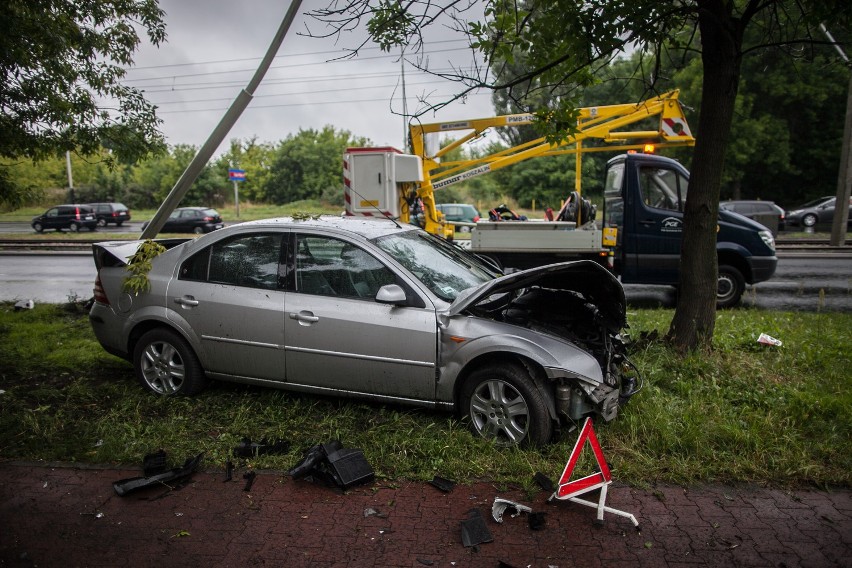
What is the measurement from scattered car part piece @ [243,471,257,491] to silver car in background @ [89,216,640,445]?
3.30 ft

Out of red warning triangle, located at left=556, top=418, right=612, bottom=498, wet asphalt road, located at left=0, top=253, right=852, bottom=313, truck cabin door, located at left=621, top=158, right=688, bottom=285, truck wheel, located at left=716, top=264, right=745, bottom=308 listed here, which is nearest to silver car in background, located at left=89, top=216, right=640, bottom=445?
red warning triangle, located at left=556, top=418, right=612, bottom=498

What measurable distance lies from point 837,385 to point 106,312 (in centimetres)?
647

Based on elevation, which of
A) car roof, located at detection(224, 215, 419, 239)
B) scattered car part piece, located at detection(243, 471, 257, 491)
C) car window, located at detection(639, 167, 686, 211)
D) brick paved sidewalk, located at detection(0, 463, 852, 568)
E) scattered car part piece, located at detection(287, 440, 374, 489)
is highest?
car window, located at detection(639, 167, 686, 211)

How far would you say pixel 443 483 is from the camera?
3949 millimetres

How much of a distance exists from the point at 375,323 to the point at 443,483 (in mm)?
1315

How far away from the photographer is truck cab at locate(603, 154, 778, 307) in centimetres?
1003

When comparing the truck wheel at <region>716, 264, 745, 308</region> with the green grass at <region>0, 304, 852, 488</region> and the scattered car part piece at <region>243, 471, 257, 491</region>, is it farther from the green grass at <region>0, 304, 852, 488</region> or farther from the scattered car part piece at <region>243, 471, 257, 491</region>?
the scattered car part piece at <region>243, 471, 257, 491</region>

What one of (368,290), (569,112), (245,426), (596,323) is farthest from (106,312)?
(569,112)

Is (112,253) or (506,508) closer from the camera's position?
(506,508)

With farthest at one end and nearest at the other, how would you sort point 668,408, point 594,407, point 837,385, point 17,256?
point 17,256, point 837,385, point 668,408, point 594,407

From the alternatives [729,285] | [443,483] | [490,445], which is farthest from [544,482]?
[729,285]

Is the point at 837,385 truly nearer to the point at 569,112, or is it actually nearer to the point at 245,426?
the point at 569,112

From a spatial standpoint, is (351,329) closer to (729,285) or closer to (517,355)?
(517,355)

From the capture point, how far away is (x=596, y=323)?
16.4ft
